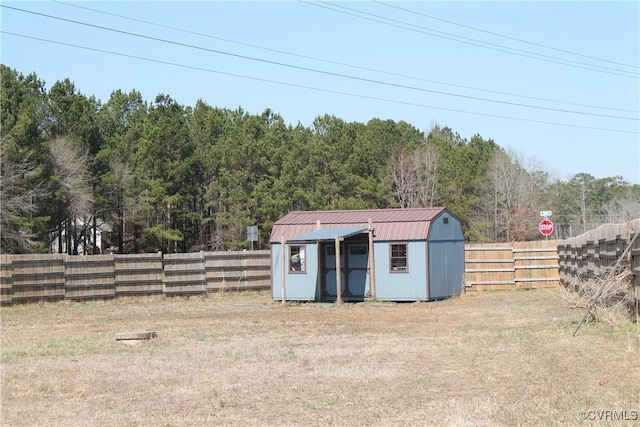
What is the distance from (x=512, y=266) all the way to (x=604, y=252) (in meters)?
18.1

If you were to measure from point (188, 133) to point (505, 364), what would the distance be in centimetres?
5273

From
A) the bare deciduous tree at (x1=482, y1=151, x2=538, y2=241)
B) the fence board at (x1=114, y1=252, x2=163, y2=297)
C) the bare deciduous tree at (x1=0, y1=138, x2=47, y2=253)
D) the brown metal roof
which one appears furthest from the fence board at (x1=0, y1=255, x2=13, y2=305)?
the bare deciduous tree at (x1=482, y1=151, x2=538, y2=241)

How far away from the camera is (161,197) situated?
56156mm

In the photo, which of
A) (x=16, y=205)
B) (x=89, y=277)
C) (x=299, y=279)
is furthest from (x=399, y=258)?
(x=16, y=205)

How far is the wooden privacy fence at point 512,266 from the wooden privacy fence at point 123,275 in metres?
8.82

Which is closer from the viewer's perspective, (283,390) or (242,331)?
(283,390)

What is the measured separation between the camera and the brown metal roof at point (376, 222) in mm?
28406

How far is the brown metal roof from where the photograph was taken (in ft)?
93.2

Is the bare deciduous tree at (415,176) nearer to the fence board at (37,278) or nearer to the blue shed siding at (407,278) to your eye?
the blue shed siding at (407,278)

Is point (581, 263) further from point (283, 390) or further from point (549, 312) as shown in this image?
point (283, 390)

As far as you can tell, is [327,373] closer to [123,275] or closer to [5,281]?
[5,281]

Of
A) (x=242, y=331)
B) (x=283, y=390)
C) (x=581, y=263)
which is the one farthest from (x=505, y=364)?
(x=581, y=263)

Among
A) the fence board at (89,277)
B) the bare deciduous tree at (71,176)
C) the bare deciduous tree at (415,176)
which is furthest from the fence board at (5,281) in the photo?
the bare deciduous tree at (415,176)

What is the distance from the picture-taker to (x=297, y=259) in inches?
1172
